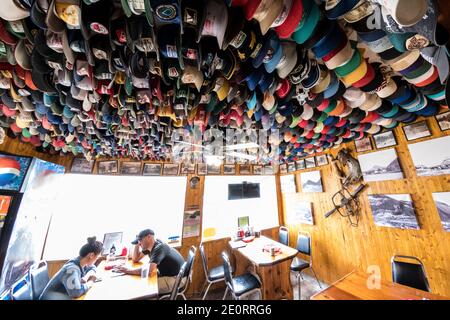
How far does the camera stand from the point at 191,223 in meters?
3.14

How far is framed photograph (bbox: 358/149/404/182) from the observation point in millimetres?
2021

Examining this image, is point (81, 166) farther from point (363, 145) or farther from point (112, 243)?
point (363, 145)

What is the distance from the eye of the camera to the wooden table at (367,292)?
1231 millimetres

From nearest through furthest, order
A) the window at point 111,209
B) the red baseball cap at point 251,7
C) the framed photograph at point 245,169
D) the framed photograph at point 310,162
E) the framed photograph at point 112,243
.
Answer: the red baseball cap at point 251,7, the window at point 111,209, the framed photograph at point 112,243, the framed photograph at point 310,162, the framed photograph at point 245,169

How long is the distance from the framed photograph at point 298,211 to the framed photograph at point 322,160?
2.88 feet

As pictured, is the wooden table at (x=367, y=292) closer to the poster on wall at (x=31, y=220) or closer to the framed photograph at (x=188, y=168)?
the framed photograph at (x=188, y=168)

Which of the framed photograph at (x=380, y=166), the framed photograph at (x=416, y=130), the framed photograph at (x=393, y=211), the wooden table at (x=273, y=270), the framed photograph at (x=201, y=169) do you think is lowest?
the wooden table at (x=273, y=270)

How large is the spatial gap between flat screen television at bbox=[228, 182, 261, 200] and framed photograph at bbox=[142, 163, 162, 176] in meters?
1.62

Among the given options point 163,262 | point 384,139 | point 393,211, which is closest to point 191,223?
point 163,262

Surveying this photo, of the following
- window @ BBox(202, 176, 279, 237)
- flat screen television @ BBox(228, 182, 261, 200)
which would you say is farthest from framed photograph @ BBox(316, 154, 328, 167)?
flat screen television @ BBox(228, 182, 261, 200)

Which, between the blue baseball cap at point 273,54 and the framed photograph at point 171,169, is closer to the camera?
the blue baseball cap at point 273,54

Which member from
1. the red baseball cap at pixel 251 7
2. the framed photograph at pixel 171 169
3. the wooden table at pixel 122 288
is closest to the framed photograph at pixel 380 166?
the red baseball cap at pixel 251 7
